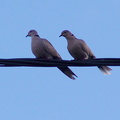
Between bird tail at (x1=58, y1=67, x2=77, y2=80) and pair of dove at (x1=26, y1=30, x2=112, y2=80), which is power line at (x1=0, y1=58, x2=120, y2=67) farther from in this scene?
pair of dove at (x1=26, y1=30, x2=112, y2=80)

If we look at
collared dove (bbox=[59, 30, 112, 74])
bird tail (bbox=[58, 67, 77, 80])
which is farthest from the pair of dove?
bird tail (bbox=[58, 67, 77, 80])

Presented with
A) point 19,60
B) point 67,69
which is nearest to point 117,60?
point 19,60

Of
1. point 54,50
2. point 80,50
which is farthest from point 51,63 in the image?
point 80,50

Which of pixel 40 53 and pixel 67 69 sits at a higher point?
pixel 40 53

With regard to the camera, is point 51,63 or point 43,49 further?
point 43,49

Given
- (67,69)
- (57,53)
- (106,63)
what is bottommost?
(106,63)

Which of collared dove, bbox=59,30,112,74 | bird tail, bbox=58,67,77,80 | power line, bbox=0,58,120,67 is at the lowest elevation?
power line, bbox=0,58,120,67

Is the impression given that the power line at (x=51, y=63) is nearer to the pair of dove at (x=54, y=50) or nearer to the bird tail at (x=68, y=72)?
the bird tail at (x=68, y=72)

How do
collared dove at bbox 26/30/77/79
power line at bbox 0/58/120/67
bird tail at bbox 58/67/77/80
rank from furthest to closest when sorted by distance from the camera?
1. collared dove at bbox 26/30/77/79
2. bird tail at bbox 58/67/77/80
3. power line at bbox 0/58/120/67

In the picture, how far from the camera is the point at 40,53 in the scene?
9.22 meters

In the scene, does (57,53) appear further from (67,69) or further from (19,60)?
(19,60)

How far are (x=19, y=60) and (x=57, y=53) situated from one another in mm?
3268

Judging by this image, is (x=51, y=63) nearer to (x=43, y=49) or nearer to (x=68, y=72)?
(x=68, y=72)

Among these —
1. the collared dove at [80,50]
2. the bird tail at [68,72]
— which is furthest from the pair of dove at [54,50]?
the bird tail at [68,72]
